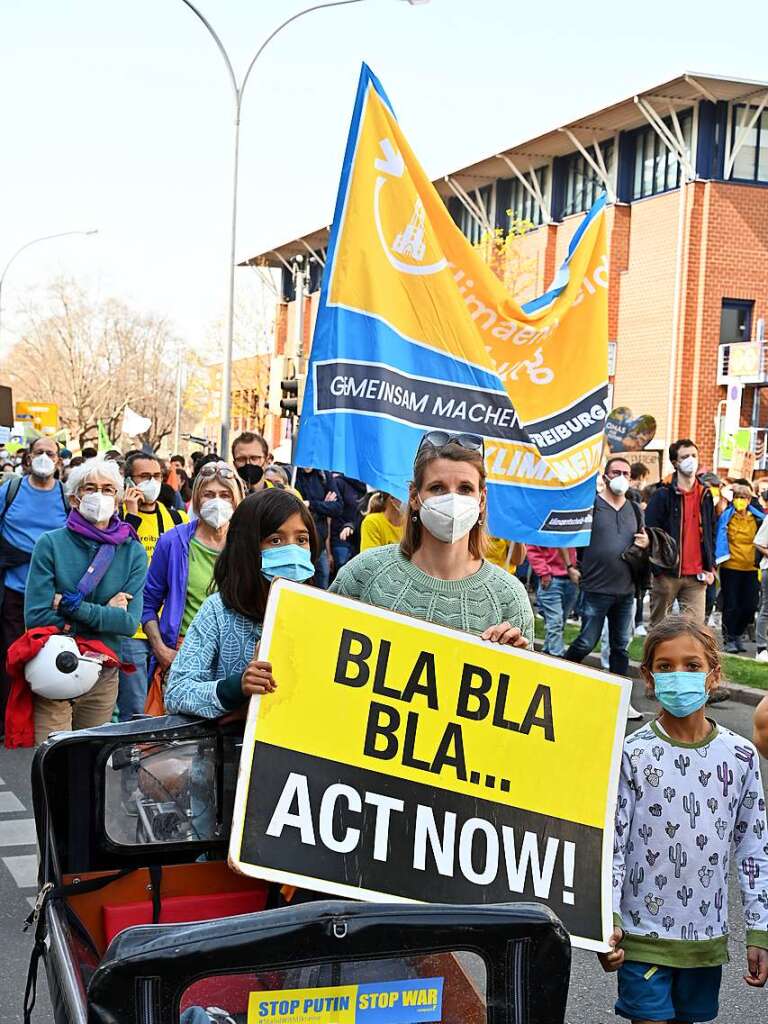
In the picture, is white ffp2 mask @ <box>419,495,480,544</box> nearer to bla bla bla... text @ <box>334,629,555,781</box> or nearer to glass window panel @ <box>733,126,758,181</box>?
bla bla bla... text @ <box>334,629,555,781</box>

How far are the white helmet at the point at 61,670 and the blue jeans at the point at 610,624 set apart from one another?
511 centimetres

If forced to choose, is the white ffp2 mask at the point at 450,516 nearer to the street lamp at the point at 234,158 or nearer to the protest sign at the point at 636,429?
the street lamp at the point at 234,158

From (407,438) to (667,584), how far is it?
6.84 metres

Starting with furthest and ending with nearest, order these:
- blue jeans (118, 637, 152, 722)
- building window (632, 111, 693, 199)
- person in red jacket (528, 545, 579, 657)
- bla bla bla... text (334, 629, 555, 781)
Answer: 1. building window (632, 111, 693, 199)
2. person in red jacket (528, 545, 579, 657)
3. blue jeans (118, 637, 152, 722)
4. bla bla bla... text (334, 629, 555, 781)

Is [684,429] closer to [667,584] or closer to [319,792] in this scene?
[667,584]

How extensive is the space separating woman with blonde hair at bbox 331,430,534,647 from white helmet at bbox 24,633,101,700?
329 centimetres

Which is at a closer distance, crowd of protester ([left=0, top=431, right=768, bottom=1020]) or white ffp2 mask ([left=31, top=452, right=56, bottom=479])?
crowd of protester ([left=0, top=431, right=768, bottom=1020])

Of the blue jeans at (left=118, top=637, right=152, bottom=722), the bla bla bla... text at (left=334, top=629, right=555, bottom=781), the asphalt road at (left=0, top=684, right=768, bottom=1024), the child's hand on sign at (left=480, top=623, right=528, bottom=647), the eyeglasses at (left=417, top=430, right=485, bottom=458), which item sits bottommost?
the asphalt road at (left=0, top=684, right=768, bottom=1024)

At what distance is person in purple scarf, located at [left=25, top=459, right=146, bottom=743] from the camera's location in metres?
7.12

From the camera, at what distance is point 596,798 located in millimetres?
3379

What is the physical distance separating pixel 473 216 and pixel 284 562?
48.4 metres

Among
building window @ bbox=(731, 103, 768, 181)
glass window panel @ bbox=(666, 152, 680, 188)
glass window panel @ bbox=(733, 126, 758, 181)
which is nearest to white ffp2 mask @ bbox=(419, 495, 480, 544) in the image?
building window @ bbox=(731, 103, 768, 181)

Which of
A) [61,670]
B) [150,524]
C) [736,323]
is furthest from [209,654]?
[736,323]

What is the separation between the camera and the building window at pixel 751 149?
3938 centimetres
